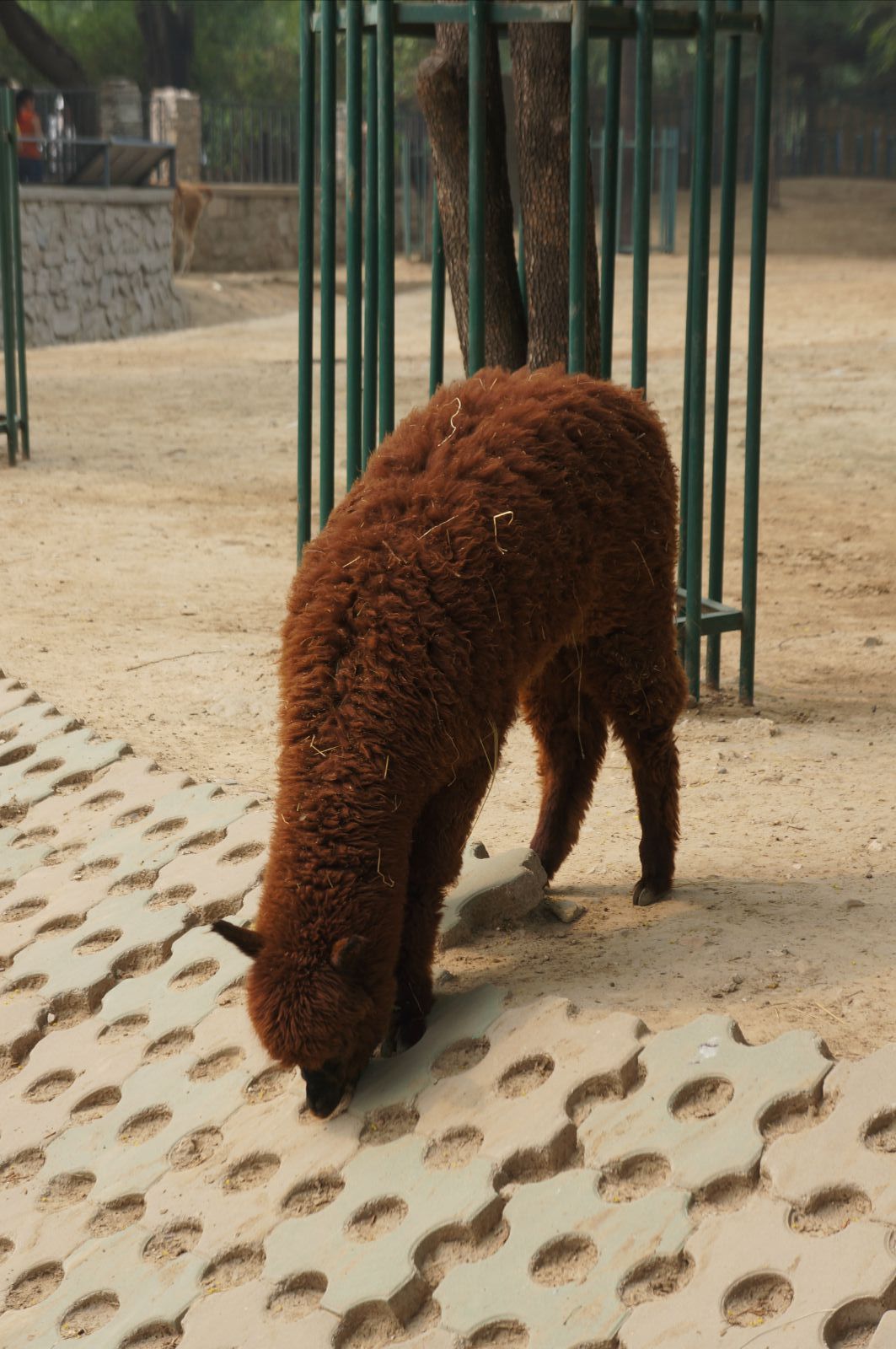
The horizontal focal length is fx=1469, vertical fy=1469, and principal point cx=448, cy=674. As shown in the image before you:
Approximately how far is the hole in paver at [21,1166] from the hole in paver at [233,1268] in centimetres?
67

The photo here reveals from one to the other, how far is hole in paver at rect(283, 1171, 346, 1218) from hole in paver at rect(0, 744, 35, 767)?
264 cm

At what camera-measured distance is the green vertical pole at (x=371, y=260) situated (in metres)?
5.39

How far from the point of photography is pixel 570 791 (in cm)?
412

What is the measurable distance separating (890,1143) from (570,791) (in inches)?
64.7

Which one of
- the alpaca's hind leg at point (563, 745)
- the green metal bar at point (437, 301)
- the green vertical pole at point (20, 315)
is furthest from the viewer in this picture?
the green vertical pole at point (20, 315)

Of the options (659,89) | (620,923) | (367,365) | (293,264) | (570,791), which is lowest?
(620,923)

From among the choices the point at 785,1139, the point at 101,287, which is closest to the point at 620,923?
the point at 785,1139

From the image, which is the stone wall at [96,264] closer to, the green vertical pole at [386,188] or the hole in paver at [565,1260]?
the green vertical pole at [386,188]

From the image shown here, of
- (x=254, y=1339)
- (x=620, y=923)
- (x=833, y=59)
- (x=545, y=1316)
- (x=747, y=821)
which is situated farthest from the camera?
(x=833, y=59)

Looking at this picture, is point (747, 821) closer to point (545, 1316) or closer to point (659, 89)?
point (545, 1316)

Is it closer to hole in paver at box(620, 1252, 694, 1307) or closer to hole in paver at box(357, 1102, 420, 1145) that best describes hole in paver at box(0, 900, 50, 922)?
hole in paver at box(357, 1102, 420, 1145)

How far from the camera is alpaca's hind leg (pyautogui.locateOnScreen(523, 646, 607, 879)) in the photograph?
13.0 feet

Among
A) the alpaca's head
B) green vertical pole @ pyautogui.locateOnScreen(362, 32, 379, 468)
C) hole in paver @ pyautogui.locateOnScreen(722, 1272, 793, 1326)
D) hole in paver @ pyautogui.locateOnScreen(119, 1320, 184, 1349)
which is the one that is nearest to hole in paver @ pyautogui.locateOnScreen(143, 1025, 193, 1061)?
the alpaca's head

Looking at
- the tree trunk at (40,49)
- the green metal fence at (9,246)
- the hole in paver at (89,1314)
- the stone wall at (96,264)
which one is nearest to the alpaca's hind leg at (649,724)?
the hole in paver at (89,1314)
